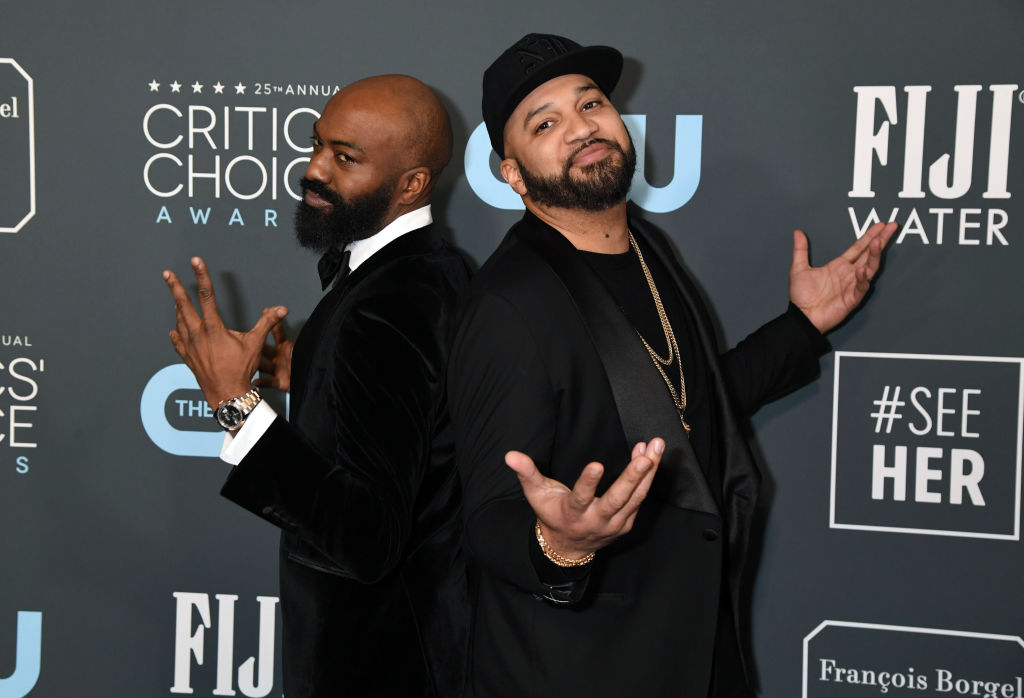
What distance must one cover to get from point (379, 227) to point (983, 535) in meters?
1.48

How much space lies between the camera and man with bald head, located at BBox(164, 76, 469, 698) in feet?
5.14

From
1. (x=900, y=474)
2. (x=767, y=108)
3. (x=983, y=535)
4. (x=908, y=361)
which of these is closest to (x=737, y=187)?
(x=767, y=108)

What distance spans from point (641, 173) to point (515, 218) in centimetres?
31

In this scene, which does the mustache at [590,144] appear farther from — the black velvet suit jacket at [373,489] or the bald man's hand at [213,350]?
the bald man's hand at [213,350]

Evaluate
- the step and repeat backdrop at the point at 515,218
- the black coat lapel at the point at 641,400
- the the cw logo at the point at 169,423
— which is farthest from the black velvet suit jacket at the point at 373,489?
the the cw logo at the point at 169,423

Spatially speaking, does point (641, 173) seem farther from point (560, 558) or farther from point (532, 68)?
point (560, 558)

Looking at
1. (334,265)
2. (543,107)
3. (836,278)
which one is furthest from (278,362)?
(836,278)

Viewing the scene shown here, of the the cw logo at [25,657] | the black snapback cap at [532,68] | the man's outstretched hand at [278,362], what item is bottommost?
the the cw logo at [25,657]

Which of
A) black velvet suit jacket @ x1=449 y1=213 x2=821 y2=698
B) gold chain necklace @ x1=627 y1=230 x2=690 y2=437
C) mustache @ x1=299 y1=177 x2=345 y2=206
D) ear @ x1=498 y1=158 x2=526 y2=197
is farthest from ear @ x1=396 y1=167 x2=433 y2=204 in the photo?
gold chain necklace @ x1=627 y1=230 x2=690 y2=437

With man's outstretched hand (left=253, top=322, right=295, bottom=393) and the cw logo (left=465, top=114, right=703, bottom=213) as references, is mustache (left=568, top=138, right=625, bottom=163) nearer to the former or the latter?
the cw logo (left=465, top=114, right=703, bottom=213)

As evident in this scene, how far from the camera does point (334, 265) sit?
192cm

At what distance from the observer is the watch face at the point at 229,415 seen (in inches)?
61.4

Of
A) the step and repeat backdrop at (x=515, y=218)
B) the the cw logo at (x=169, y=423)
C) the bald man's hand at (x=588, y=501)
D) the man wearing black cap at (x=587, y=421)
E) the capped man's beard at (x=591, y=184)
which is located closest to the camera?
the bald man's hand at (x=588, y=501)

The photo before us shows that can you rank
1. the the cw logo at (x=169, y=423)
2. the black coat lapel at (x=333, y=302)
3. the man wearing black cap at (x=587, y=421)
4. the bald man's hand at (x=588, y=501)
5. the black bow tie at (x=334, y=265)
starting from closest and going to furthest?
the bald man's hand at (x=588, y=501) < the man wearing black cap at (x=587, y=421) < the black coat lapel at (x=333, y=302) < the black bow tie at (x=334, y=265) < the the cw logo at (x=169, y=423)
